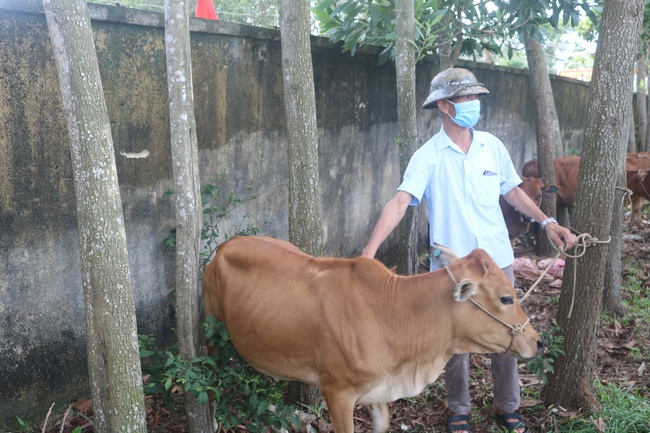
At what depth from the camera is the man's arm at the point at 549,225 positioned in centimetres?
409

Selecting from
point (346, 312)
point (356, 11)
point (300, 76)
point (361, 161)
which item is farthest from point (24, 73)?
point (361, 161)

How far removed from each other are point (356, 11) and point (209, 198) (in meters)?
2.46

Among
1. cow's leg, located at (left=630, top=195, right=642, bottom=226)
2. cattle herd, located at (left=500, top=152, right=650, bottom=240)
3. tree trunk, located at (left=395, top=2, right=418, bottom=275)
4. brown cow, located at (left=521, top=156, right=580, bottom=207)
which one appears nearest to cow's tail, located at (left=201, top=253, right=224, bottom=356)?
tree trunk, located at (left=395, top=2, right=418, bottom=275)

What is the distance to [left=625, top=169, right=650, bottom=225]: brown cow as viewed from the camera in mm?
10625

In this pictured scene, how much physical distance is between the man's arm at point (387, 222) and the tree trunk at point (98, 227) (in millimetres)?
1335

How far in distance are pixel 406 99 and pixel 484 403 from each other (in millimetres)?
2652

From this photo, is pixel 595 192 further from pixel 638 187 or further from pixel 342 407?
pixel 638 187

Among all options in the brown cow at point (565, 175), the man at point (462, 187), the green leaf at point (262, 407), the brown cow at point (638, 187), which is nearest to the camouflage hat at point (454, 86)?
the man at point (462, 187)

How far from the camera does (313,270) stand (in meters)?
4.05

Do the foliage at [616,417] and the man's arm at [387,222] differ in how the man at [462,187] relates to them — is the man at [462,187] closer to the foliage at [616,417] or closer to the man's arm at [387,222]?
the man's arm at [387,222]

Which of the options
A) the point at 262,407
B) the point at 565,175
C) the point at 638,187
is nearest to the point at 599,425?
the point at 262,407

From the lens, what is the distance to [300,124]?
4527mm

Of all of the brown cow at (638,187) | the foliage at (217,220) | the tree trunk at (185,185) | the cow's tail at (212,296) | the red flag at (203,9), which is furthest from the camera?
the brown cow at (638,187)

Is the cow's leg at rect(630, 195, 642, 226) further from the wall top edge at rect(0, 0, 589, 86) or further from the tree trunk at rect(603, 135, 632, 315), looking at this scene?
the wall top edge at rect(0, 0, 589, 86)
